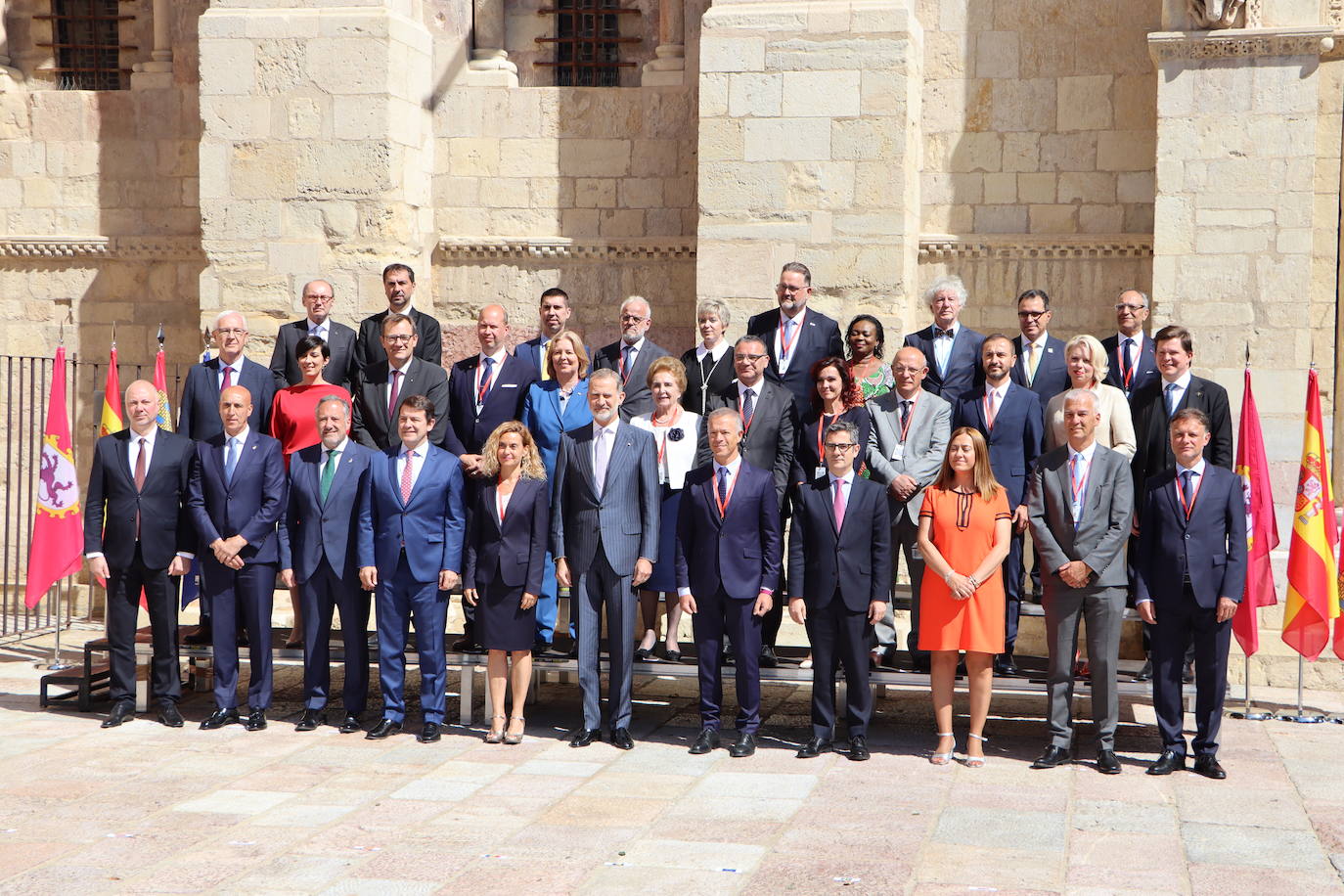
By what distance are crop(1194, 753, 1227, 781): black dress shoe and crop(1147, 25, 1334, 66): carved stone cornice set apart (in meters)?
5.32

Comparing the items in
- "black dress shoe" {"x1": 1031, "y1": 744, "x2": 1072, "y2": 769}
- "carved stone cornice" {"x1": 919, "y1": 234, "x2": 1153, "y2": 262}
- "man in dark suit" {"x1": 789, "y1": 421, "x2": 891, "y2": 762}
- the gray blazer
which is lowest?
"black dress shoe" {"x1": 1031, "y1": 744, "x2": 1072, "y2": 769}

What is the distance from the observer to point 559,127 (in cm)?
1152

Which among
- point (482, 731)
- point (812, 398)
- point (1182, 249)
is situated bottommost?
point (482, 731)

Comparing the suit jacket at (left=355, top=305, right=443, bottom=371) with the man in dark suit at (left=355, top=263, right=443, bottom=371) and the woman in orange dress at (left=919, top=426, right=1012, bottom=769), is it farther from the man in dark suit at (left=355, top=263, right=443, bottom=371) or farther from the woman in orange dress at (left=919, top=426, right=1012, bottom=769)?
the woman in orange dress at (left=919, top=426, right=1012, bottom=769)

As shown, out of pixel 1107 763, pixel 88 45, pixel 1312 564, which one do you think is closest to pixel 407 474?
pixel 1107 763

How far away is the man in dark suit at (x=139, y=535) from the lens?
738 centimetres

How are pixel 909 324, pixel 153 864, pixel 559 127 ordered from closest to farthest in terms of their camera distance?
1. pixel 153 864
2. pixel 909 324
3. pixel 559 127

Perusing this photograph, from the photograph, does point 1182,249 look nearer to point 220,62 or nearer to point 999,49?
point 999,49

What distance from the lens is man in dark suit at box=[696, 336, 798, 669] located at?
7.34 metres

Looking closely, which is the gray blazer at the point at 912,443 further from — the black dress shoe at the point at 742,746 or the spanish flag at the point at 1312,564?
the spanish flag at the point at 1312,564

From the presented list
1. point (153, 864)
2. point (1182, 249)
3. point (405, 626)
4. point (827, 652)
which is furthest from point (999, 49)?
point (153, 864)

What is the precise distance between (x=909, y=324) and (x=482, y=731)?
186 inches

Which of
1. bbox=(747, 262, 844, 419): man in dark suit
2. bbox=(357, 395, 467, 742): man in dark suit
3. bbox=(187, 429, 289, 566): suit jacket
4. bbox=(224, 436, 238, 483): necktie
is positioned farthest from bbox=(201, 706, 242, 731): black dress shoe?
bbox=(747, 262, 844, 419): man in dark suit

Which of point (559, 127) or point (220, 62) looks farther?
point (559, 127)
